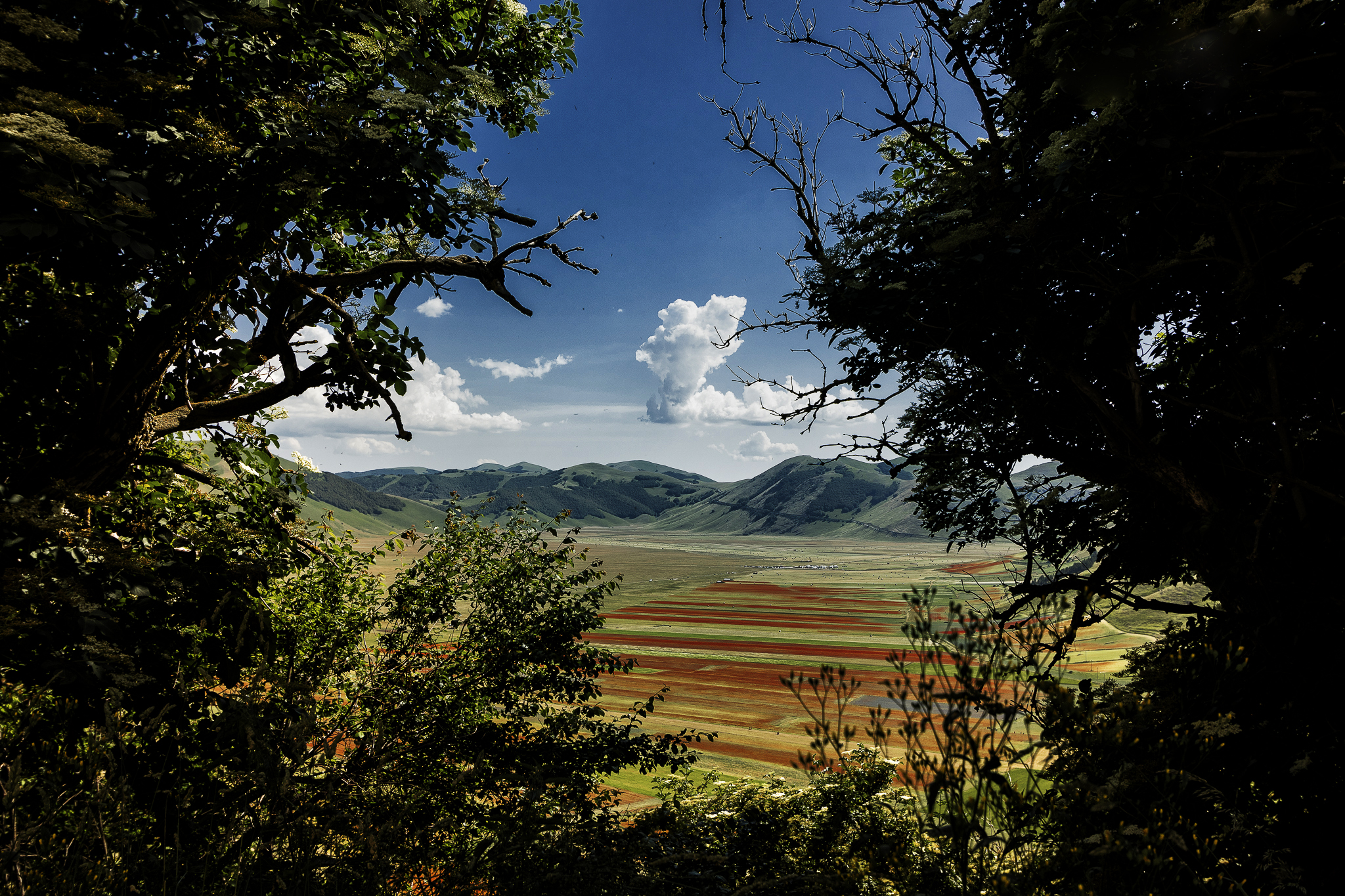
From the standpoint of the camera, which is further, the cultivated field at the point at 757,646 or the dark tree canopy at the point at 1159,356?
the cultivated field at the point at 757,646

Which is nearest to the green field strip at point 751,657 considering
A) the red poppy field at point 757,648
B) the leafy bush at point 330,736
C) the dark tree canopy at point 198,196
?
the red poppy field at point 757,648

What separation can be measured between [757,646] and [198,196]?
7144 centimetres

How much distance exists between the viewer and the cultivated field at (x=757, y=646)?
36125 mm

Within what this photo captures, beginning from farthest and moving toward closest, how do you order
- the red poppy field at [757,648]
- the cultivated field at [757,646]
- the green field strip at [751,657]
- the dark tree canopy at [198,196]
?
the green field strip at [751,657] → the red poppy field at [757,648] → the cultivated field at [757,646] → the dark tree canopy at [198,196]

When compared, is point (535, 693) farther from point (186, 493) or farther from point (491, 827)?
point (186, 493)

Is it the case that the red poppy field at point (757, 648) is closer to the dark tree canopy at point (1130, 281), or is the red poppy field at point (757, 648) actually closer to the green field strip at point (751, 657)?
the green field strip at point (751, 657)

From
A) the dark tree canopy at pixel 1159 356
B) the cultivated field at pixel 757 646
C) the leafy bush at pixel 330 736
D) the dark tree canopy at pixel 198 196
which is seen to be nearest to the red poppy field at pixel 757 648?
the cultivated field at pixel 757 646

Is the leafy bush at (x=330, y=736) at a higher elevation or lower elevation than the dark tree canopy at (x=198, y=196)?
lower

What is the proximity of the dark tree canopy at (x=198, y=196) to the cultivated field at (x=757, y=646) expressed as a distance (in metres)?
5.47

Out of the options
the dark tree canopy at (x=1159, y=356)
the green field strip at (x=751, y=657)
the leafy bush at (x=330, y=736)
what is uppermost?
the dark tree canopy at (x=1159, y=356)

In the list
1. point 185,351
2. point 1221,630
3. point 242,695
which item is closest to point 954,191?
point 1221,630

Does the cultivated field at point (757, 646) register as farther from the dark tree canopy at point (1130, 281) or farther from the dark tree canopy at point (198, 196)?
the dark tree canopy at point (198, 196)

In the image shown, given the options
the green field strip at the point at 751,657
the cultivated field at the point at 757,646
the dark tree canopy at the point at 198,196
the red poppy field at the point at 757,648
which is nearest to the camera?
the dark tree canopy at the point at 198,196

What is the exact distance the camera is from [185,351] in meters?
6.32
